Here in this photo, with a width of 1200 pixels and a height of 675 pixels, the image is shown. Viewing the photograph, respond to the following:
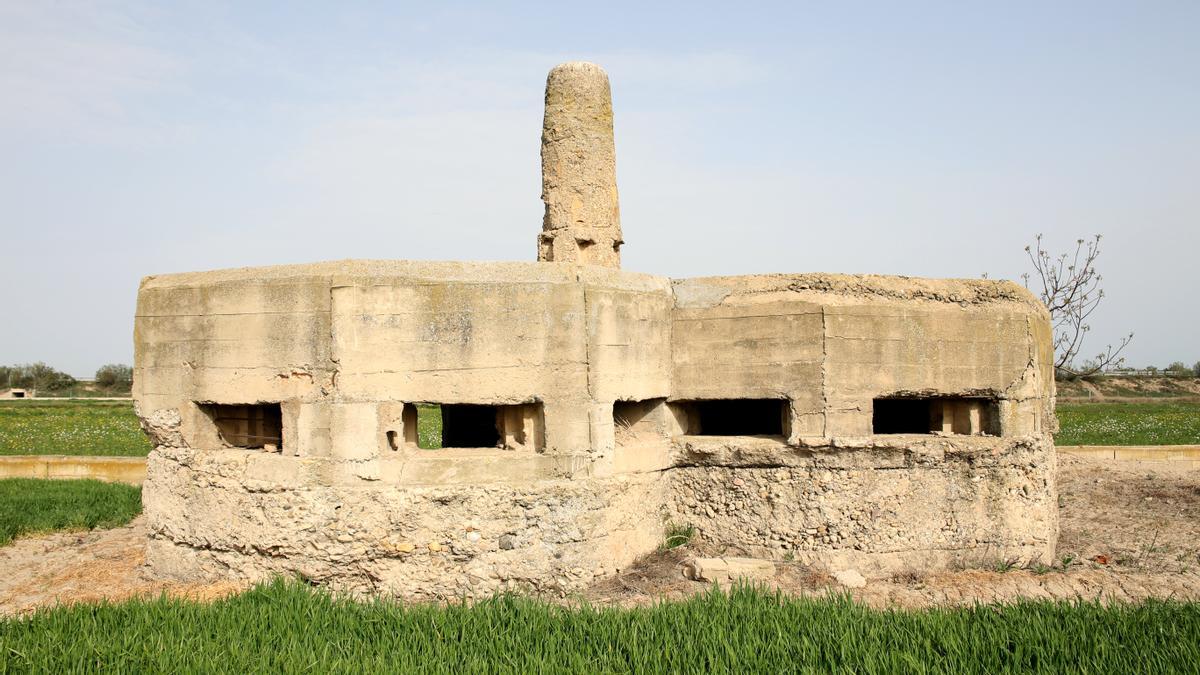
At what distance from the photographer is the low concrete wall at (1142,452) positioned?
15.2 metres

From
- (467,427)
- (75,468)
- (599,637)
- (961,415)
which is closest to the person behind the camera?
(599,637)

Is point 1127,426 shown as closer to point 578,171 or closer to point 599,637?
point 578,171

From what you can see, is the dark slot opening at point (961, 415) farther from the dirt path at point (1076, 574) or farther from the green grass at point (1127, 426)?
the green grass at point (1127, 426)

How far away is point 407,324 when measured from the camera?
655 cm

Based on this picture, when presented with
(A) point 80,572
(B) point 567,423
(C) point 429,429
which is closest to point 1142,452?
(B) point 567,423

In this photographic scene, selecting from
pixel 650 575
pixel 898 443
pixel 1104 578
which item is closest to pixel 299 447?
pixel 650 575

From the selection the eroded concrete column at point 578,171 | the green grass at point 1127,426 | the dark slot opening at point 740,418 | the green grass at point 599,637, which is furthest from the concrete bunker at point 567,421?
the green grass at point 1127,426

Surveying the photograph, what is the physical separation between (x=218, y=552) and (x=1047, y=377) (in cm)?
667

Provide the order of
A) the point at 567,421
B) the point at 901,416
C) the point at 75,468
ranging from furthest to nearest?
the point at 75,468, the point at 901,416, the point at 567,421

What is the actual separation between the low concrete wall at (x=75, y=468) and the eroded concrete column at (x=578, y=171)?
347 inches

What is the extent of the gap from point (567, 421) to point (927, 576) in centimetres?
296

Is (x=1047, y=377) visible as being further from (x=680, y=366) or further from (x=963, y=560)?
(x=680, y=366)

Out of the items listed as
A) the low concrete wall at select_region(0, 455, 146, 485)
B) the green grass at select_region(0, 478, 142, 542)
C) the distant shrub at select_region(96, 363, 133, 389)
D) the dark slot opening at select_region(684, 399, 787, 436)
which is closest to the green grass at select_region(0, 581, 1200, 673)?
the dark slot opening at select_region(684, 399, 787, 436)

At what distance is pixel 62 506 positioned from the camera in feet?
36.4
